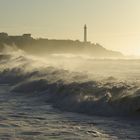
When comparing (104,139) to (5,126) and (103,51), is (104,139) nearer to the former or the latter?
(5,126)

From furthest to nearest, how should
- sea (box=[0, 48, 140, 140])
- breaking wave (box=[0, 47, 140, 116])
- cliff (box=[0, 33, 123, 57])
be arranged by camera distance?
1. cliff (box=[0, 33, 123, 57])
2. breaking wave (box=[0, 47, 140, 116])
3. sea (box=[0, 48, 140, 140])

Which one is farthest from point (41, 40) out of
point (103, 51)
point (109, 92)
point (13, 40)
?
point (109, 92)

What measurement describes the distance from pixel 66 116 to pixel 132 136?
2720 millimetres

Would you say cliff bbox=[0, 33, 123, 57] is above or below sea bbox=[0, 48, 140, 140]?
above

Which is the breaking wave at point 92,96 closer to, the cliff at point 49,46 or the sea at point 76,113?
the sea at point 76,113

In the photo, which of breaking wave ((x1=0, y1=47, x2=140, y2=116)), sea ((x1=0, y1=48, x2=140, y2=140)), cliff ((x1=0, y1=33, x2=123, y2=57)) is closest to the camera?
sea ((x1=0, y1=48, x2=140, y2=140))

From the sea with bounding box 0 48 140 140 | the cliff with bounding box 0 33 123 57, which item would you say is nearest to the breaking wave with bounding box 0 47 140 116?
the sea with bounding box 0 48 140 140

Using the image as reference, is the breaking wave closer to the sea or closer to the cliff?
the sea

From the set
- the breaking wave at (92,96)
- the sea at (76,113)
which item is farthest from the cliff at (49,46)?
the sea at (76,113)

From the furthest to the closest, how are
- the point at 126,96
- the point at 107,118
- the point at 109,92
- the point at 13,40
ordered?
the point at 13,40 → the point at 109,92 → the point at 126,96 → the point at 107,118

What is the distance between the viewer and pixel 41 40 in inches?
4751

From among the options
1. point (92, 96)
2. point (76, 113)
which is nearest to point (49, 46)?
point (92, 96)

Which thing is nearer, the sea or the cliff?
the sea

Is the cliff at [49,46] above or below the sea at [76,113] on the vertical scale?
above
